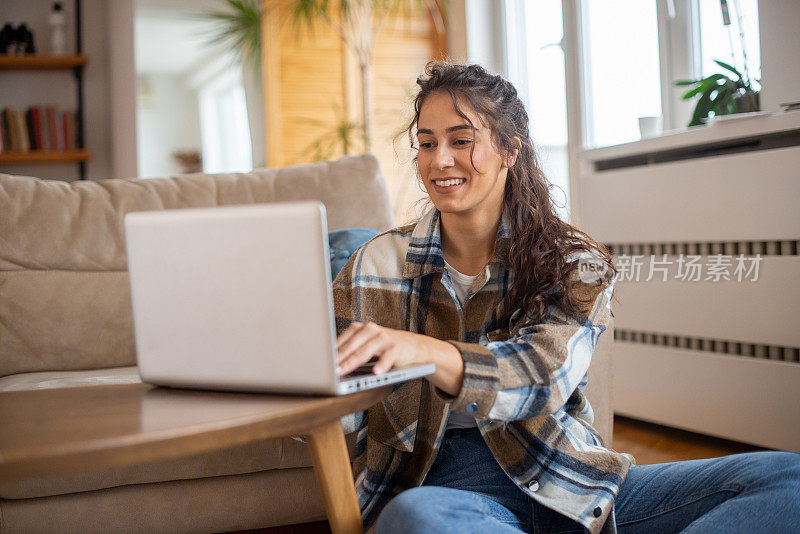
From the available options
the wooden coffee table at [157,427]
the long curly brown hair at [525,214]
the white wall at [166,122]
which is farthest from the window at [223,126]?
the wooden coffee table at [157,427]

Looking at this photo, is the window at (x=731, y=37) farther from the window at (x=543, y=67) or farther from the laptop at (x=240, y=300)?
the laptop at (x=240, y=300)

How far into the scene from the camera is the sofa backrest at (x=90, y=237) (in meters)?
1.86

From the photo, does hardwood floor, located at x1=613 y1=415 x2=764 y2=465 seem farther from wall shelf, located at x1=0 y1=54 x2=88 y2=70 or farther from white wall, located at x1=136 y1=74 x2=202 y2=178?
white wall, located at x1=136 y1=74 x2=202 y2=178

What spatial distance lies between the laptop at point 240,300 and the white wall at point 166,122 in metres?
4.65

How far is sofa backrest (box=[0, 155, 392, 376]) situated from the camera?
6.12ft

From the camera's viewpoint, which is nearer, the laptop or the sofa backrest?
the laptop

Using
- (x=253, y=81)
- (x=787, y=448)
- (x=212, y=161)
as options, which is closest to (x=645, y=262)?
(x=787, y=448)

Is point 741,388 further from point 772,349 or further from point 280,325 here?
point 280,325

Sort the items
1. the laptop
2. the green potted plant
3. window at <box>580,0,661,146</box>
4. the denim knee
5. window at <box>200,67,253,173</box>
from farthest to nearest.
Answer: window at <box>200,67,253,173</box> < window at <box>580,0,661,146</box> < the green potted plant < the denim knee < the laptop

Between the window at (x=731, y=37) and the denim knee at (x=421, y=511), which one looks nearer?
the denim knee at (x=421, y=511)

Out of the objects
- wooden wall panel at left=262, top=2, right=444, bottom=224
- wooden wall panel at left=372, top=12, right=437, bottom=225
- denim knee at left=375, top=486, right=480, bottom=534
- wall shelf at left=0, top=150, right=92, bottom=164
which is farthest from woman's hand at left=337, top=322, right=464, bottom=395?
wall shelf at left=0, top=150, right=92, bottom=164

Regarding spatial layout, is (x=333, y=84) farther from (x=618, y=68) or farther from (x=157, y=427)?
(x=157, y=427)

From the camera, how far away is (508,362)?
103cm

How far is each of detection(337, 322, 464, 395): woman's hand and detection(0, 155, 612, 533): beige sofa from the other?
0.65 meters
